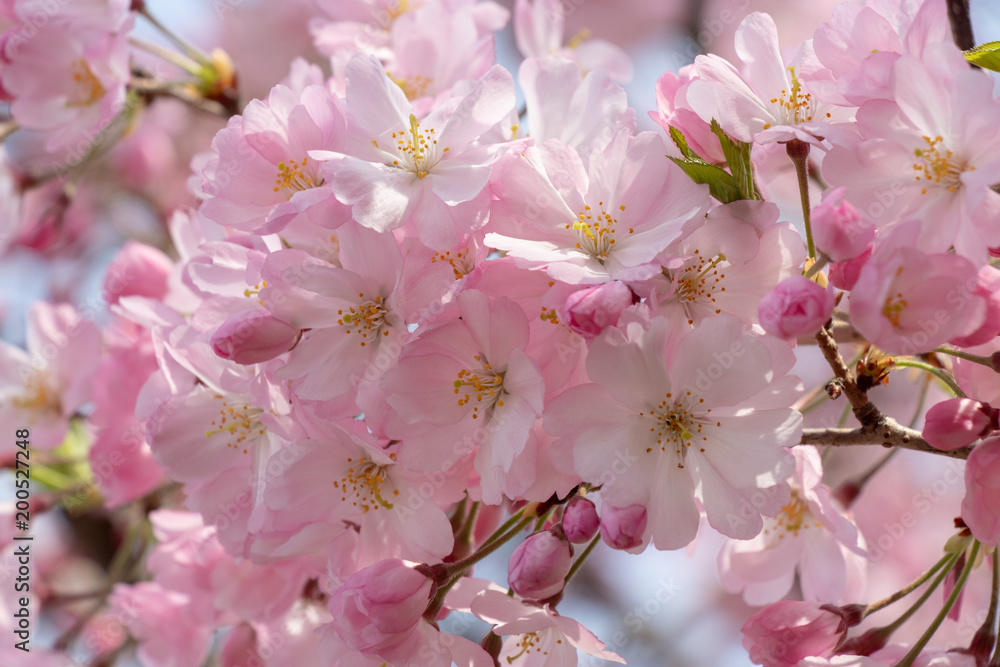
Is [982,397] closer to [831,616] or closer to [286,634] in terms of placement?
[831,616]

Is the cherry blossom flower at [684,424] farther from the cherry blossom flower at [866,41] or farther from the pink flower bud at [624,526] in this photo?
the cherry blossom flower at [866,41]

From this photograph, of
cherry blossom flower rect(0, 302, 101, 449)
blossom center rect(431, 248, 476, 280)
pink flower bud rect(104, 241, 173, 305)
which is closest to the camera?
blossom center rect(431, 248, 476, 280)

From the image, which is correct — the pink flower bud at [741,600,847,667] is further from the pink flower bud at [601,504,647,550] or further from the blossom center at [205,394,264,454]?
the blossom center at [205,394,264,454]

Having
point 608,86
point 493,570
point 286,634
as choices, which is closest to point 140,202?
point 493,570

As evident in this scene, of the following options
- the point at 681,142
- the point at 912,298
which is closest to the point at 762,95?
the point at 681,142

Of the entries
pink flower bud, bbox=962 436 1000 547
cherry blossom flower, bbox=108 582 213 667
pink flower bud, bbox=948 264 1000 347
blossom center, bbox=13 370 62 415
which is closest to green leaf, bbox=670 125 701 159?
pink flower bud, bbox=948 264 1000 347

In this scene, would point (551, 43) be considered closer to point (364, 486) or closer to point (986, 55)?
point (986, 55)

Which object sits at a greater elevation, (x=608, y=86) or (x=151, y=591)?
(x=608, y=86)
